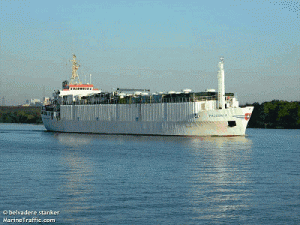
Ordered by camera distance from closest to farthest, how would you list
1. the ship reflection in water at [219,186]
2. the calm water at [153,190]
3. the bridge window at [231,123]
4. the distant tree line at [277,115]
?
1. the calm water at [153,190]
2. the ship reflection in water at [219,186]
3. the bridge window at [231,123]
4. the distant tree line at [277,115]

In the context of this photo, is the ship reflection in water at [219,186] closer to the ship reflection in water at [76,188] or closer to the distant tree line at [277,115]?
the ship reflection in water at [76,188]

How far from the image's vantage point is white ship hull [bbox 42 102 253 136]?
79875mm

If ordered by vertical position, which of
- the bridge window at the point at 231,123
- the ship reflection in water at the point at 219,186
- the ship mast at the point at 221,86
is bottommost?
the ship reflection in water at the point at 219,186

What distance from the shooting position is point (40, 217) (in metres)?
20.3

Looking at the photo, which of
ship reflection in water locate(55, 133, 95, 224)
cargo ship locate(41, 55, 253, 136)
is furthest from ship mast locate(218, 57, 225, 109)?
ship reflection in water locate(55, 133, 95, 224)

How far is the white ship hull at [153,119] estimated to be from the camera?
262 feet

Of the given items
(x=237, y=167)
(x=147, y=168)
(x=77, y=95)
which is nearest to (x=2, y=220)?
(x=147, y=168)

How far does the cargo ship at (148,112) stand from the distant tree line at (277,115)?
58684 millimetres

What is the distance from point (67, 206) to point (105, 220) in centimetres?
320

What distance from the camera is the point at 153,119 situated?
90.6 m

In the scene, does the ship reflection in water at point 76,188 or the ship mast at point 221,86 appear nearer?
the ship reflection in water at point 76,188

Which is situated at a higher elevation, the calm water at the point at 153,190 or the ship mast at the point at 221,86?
the ship mast at the point at 221,86

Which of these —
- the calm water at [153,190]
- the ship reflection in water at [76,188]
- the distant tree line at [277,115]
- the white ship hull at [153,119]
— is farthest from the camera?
the distant tree line at [277,115]

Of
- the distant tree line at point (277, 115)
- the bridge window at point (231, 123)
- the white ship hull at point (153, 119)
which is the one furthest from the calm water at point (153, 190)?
the distant tree line at point (277, 115)
